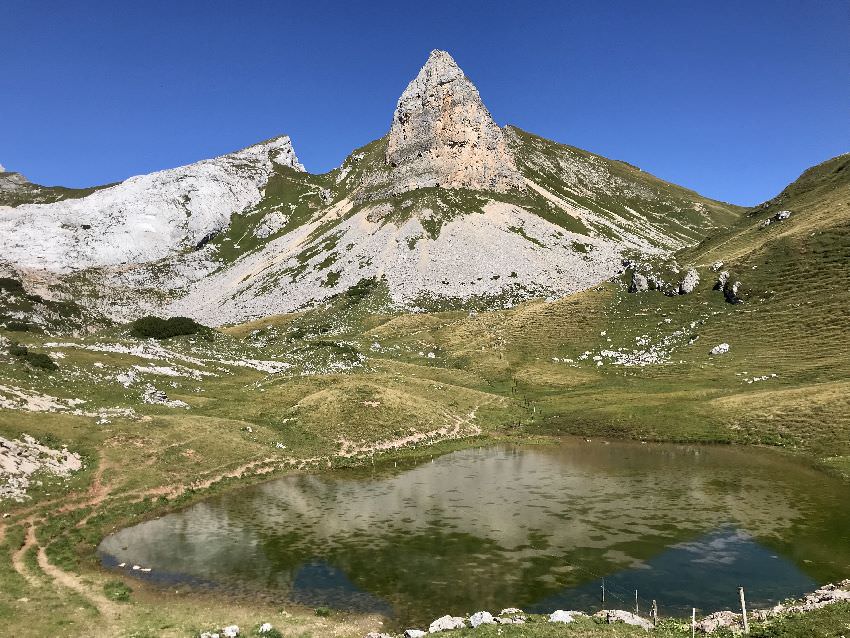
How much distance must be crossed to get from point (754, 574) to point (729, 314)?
81.6 meters

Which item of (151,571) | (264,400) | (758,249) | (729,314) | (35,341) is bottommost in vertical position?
(151,571)

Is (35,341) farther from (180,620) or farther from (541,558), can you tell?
(541,558)

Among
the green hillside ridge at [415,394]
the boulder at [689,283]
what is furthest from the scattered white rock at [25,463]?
Answer: the boulder at [689,283]

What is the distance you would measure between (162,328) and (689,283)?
118 metres

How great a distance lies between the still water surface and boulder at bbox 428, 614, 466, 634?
6.69 feet

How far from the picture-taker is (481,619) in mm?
23781

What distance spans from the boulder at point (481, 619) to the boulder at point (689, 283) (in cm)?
10461

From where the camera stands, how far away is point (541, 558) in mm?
32406

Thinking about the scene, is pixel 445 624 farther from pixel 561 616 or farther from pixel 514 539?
pixel 514 539

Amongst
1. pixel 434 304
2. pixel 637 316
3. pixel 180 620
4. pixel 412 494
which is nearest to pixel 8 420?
pixel 180 620

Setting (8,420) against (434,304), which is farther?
(434,304)

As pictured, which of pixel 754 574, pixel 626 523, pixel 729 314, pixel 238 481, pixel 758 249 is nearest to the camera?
pixel 754 574

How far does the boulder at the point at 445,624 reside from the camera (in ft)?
77.3

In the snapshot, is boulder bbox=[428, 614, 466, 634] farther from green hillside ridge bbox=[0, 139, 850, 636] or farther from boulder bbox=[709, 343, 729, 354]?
boulder bbox=[709, 343, 729, 354]
